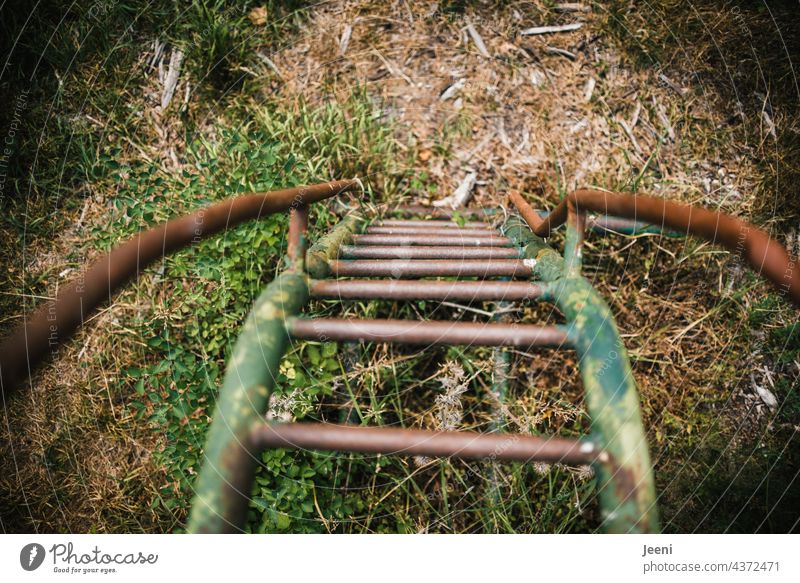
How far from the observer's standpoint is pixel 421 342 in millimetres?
707

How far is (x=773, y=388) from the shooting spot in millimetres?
1445

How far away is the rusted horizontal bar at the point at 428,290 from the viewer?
0.82 metres

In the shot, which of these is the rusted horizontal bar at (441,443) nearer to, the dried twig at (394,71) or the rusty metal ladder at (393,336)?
the rusty metal ladder at (393,336)

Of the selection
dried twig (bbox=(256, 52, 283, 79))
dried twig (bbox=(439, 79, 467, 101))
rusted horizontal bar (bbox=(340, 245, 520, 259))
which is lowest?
rusted horizontal bar (bbox=(340, 245, 520, 259))

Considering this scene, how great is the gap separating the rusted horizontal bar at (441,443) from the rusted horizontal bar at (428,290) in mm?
304

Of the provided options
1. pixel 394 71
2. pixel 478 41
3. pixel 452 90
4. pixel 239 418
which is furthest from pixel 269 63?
pixel 239 418

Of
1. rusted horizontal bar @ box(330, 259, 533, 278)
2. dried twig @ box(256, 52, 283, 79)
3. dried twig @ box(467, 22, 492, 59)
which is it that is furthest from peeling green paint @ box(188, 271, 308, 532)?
dried twig @ box(467, 22, 492, 59)

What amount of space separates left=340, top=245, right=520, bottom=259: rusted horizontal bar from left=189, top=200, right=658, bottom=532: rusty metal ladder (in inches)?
3.2

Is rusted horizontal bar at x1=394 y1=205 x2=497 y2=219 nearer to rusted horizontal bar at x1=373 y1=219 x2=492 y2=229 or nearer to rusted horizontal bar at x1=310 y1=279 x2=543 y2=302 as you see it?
rusted horizontal bar at x1=373 y1=219 x2=492 y2=229

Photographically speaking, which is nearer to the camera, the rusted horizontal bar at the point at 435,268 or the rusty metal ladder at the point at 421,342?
the rusty metal ladder at the point at 421,342

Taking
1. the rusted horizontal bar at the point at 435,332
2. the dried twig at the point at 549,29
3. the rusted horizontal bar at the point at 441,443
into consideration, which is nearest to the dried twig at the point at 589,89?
the dried twig at the point at 549,29

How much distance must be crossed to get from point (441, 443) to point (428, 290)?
345mm

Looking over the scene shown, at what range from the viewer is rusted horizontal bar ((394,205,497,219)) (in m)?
1.64

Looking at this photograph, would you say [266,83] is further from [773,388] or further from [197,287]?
[773,388]
